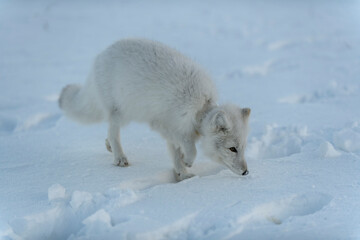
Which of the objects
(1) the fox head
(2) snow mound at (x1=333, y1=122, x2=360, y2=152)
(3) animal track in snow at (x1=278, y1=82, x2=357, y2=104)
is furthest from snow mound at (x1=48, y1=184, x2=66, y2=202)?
(3) animal track in snow at (x1=278, y1=82, x2=357, y2=104)

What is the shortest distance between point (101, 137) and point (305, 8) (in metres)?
9.13

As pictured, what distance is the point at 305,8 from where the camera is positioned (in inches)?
426

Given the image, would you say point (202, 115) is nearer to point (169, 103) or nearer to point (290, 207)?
point (169, 103)

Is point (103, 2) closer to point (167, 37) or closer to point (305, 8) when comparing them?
point (167, 37)

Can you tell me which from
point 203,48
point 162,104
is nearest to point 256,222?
point 162,104

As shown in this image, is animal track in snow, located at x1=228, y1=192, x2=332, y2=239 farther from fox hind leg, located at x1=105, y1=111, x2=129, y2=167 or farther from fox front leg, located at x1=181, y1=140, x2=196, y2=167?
fox hind leg, located at x1=105, y1=111, x2=129, y2=167

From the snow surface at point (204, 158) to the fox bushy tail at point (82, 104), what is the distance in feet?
0.83

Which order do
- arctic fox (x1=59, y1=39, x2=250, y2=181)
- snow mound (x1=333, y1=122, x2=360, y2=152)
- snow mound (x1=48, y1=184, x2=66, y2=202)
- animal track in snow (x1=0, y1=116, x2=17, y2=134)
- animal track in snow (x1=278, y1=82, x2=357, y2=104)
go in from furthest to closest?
1. animal track in snow (x1=278, y1=82, x2=357, y2=104)
2. animal track in snow (x1=0, y1=116, x2=17, y2=134)
3. snow mound (x1=333, y1=122, x2=360, y2=152)
4. arctic fox (x1=59, y1=39, x2=250, y2=181)
5. snow mound (x1=48, y1=184, x2=66, y2=202)

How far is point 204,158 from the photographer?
3.31 m

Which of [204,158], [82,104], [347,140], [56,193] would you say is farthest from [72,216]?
[347,140]

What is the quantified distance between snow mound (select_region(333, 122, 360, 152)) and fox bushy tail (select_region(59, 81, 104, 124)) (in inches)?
85.0

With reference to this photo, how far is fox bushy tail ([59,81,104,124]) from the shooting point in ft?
11.3

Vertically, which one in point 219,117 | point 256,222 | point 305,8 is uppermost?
point 305,8

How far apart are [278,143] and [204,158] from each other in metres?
0.70
